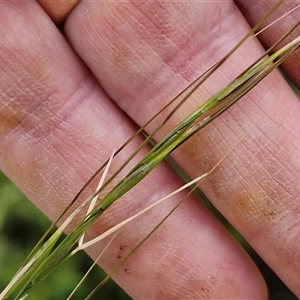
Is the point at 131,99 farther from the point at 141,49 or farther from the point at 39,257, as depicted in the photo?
the point at 39,257

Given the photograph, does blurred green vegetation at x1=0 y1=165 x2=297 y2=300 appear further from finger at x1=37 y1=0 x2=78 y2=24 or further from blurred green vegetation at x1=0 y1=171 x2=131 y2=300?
finger at x1=37 y1=0 x2=78 y2=24

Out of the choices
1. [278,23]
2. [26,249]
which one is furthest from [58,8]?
[26,249]

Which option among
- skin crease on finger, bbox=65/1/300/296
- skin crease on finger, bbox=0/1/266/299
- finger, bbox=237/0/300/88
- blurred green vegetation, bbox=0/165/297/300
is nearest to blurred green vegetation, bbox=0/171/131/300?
blurred green vegetation, bbox=0/165/297/300

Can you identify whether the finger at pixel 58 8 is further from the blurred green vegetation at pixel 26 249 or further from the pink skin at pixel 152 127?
the blurred green vegetation at pixel 26 249

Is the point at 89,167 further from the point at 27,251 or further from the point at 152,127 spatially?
the point at 27,251

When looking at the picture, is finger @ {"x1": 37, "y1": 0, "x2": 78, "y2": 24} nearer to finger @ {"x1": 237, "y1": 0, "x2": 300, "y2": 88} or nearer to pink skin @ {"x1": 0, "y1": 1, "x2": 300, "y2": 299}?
pink skin @ {"x1": 0, "y1": 1, "x2": 300, "y2": 299}

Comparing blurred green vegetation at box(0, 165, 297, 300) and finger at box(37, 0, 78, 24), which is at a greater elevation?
finger at box(37, 0, 78, 24)

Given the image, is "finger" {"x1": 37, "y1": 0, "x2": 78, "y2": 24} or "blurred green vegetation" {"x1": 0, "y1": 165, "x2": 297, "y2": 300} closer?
"finger" {"x1": 37, "y1": 0, "x2": 78, "y2": 24}

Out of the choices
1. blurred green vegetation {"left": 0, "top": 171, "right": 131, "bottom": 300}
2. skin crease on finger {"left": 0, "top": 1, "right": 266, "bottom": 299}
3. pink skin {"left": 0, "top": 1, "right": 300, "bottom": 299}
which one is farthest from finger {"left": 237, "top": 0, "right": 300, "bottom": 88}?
blurred green vegetation {"left": 0, "top": 171, "right": 131, "bottom": 300}
